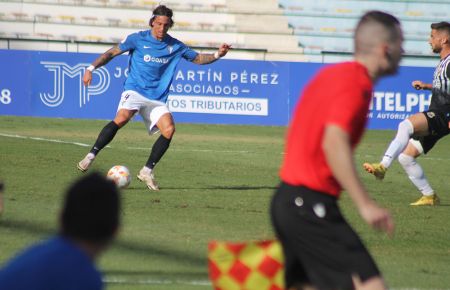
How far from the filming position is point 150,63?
14438mm

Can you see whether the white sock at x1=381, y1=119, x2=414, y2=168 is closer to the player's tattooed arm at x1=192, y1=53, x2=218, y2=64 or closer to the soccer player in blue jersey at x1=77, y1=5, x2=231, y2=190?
the soccer player in blue jersey at x1=77, y1=5, x2=231, y2=190

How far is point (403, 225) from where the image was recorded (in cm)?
1170

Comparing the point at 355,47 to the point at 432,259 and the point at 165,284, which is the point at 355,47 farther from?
the point at 432,259

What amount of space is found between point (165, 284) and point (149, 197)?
5239 millimetres

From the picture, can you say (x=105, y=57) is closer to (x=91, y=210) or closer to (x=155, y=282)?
(x=155, y=282)

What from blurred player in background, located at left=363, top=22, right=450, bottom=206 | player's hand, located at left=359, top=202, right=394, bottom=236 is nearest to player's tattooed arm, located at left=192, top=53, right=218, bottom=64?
blurred player in background, located at left=363, top=22, right=450, bottom=206

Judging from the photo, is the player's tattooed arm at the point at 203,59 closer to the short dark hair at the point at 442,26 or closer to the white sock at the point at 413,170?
the white sock at the point at 413,170

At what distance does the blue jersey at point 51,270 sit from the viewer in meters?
3.68

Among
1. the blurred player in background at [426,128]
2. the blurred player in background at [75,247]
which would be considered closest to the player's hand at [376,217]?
the blurred player in background at [75,247]

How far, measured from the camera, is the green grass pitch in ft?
29.0

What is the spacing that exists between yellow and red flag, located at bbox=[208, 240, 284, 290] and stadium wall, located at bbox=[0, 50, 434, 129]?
2105 cm

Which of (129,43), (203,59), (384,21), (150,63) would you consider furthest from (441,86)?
(384,21)

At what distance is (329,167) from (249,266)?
1.06 metres

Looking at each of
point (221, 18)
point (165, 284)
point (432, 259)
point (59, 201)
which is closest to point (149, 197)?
point (59, 201)
